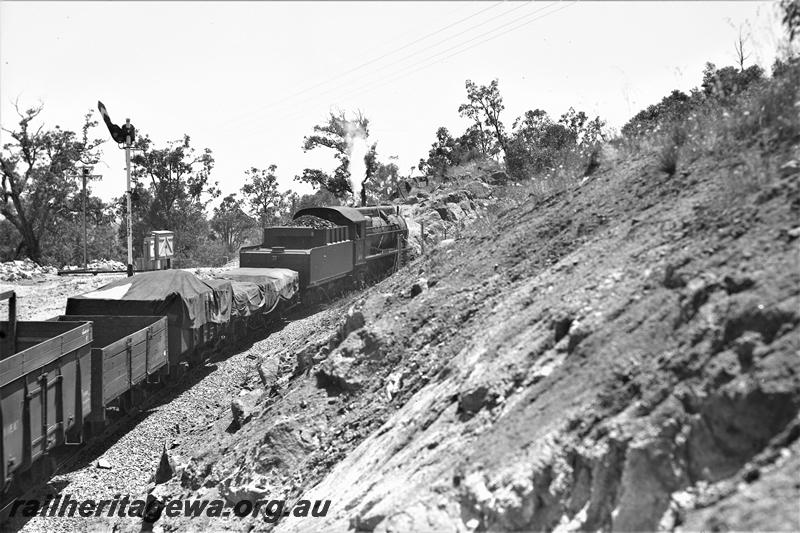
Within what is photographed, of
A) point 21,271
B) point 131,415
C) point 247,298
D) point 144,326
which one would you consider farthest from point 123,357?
point 21,271

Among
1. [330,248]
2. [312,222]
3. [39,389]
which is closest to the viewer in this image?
[39,389]

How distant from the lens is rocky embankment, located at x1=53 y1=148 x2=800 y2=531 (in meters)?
3.23

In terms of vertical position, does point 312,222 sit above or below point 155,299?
above

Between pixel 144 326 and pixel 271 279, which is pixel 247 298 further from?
pixel 144 326

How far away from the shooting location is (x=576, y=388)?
4.24m

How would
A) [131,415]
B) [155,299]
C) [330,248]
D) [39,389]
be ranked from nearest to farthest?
[39,389]
[131,415]
[155,299]
[330,248]

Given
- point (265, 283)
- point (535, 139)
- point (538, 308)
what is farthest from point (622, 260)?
point (535, 139)

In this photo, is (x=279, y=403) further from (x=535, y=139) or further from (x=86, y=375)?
(x=535, y=139)

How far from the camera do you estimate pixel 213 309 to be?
14695mm

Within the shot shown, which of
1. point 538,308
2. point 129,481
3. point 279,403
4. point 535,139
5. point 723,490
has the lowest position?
point 129,481

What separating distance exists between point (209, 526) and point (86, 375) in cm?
406

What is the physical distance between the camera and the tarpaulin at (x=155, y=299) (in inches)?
519

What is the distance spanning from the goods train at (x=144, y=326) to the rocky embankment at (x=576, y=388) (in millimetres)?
1877

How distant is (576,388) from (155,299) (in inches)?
429
